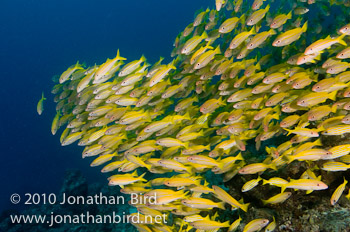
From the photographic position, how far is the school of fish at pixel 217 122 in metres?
4.09

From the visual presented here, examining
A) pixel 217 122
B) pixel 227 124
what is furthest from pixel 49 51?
pixel 227 124

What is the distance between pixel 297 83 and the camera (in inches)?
179

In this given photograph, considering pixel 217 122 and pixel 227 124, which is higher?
pixel 217 122

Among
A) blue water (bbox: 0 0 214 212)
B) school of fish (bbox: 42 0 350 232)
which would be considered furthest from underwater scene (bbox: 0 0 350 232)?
blue water (bbox: 0 0 214 212)

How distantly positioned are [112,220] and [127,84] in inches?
326

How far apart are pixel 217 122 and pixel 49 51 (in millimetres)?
87910

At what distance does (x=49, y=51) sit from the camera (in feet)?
260

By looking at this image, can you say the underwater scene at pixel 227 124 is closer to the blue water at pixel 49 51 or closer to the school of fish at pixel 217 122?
the school of fish at pixel 217 122

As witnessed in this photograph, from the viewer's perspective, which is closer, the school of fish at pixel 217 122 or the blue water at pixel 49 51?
the school of fish at pixel 217 122

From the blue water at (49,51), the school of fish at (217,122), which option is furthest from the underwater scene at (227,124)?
the blue water at (49,51)

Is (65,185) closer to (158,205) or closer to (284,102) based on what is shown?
(158,205)

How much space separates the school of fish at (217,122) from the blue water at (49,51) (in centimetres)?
2156

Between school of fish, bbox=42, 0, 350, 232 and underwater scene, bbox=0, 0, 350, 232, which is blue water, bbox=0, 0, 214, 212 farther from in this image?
school of fish, bbox=42, 0, 350, 232

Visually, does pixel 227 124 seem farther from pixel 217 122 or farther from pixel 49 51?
pixel 49 51
